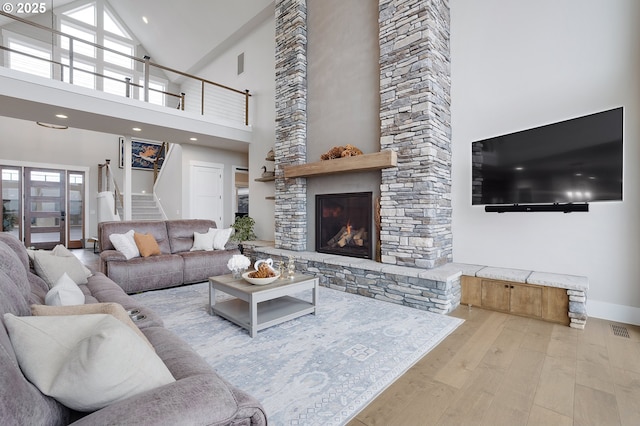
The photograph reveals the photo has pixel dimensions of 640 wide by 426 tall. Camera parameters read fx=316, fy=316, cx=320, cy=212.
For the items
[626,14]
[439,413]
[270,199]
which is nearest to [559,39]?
[626,14]

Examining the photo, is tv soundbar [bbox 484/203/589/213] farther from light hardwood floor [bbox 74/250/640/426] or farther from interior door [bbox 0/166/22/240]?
interior door [bbox 0/166/22/240]

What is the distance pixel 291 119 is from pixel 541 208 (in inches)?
153

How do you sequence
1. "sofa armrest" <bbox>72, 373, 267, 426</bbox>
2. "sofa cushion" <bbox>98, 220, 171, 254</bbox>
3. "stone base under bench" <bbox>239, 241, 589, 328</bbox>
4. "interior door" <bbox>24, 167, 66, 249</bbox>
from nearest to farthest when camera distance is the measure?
"sofa armrest" <bbox>72, 373, 267, 426</bbox> → "stone base under bench" <bbox>239, 241, 589, 328</bbox> → "sofa cushion" <bbox>98, 220, 171, 254</bbox> → "interior door" <bbox>24, 167, 66, 249</bbox>

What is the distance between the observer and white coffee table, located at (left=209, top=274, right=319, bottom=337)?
A: 109 inches

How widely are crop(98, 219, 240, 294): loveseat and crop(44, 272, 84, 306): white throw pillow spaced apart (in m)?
2.32

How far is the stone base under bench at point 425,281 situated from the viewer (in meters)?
2.98

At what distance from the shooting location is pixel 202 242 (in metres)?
4.99

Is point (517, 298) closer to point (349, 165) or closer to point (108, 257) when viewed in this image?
point (349, 165)

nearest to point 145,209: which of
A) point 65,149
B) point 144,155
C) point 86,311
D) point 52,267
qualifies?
point 144,155

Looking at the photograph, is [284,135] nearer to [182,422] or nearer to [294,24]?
[294,24]

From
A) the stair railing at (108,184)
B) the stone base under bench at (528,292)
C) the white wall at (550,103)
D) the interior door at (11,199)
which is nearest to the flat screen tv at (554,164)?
the white wall at (550,103)

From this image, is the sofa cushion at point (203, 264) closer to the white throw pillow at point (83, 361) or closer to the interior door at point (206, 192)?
the interior door at point (206, 192)

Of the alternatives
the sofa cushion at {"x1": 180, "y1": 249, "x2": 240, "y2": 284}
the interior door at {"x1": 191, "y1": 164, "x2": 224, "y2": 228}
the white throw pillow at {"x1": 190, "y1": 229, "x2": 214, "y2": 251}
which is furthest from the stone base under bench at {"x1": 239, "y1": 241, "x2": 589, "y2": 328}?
the interior door at {"x1": 191, "y1": 164, "x2": 224, "y2": 228}

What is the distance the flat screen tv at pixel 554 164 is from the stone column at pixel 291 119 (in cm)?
270
